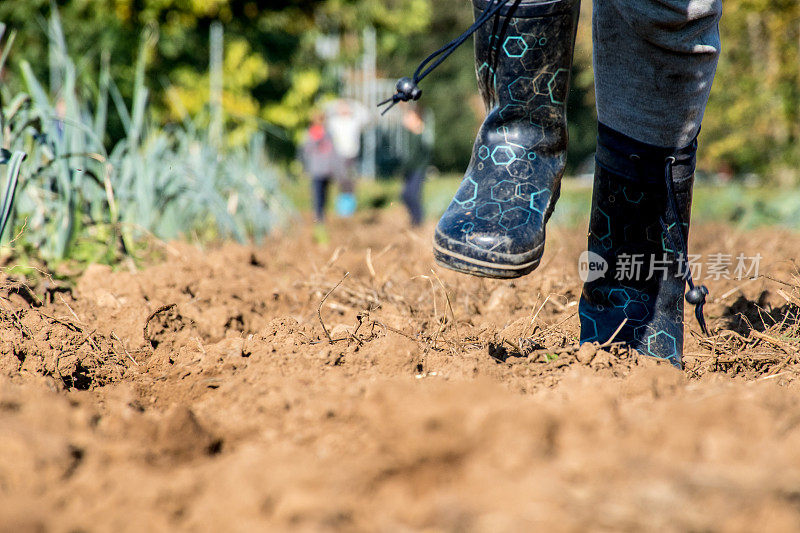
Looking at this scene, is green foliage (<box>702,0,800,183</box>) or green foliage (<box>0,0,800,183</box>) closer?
→ green foliage (<box>702,0,800,183</box>)

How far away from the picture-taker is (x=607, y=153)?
1.44 meters

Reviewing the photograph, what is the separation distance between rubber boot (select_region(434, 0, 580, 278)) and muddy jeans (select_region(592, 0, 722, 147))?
0.09 m

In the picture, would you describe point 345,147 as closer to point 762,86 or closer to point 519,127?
point 762,86

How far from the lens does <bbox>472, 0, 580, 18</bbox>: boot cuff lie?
1414 millimetres

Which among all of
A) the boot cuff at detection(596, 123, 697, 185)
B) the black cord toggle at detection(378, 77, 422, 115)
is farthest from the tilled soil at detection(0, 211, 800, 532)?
the black cord toggle at detection(378, 77, 422, 115)

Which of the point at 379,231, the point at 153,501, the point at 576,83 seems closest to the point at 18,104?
the point at 153,501

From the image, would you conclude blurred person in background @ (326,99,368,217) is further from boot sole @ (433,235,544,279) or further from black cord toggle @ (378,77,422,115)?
boot sole @ (433,235,544,279)

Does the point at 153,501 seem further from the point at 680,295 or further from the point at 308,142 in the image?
the point at 308,142

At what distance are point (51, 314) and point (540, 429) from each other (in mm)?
1116

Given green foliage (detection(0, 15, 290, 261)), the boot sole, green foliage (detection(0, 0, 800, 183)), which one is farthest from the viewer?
green foliage (detection(0, 0, 800, 183))

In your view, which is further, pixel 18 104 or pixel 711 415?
pixel 18 104

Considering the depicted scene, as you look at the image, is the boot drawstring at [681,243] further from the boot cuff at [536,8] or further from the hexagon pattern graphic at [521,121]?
the boot cuff at [536,8]

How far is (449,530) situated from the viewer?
0.60m

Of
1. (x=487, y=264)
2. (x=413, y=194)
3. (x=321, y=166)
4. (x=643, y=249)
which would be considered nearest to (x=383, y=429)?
(x=487, y=264)
